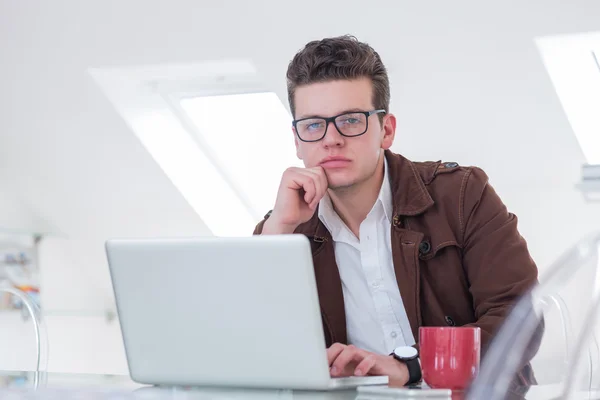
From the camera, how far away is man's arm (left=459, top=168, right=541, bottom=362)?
183cm

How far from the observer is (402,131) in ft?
12.1

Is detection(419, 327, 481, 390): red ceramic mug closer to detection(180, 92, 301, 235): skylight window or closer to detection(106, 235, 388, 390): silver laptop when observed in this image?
detection(106, 235, 388, 390): silver laptop

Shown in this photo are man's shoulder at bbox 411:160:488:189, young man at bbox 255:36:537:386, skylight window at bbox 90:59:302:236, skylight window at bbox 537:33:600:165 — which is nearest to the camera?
young man at bbox 255:36:537:386

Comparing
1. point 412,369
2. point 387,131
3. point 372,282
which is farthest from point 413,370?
point 387,131

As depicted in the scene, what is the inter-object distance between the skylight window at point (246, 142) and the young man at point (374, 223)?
7.49 ft

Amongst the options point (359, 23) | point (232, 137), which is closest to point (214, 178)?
point (232, 137)

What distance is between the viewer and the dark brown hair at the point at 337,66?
6.66 feet

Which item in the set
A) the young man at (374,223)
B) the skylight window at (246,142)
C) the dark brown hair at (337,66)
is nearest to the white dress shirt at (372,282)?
the young man at (374,223)

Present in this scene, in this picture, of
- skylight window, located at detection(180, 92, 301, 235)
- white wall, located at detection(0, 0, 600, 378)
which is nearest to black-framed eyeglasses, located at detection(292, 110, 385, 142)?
white wall, located at detection(0, 0, 600, 378)

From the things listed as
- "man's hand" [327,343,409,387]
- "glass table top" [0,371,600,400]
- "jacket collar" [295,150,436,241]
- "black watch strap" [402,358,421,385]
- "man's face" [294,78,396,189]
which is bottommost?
"black watch strap" [402,358,421,385]

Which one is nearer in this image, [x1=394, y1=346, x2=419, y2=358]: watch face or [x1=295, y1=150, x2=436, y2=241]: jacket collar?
[x1=394, y1=346, x2=419, y2=358]: watch face

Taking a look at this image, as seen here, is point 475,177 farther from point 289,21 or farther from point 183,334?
point 289,21

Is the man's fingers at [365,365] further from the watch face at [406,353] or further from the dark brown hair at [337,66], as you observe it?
the dark brown hair at [337,66]

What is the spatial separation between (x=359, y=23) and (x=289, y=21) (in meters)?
0.28
